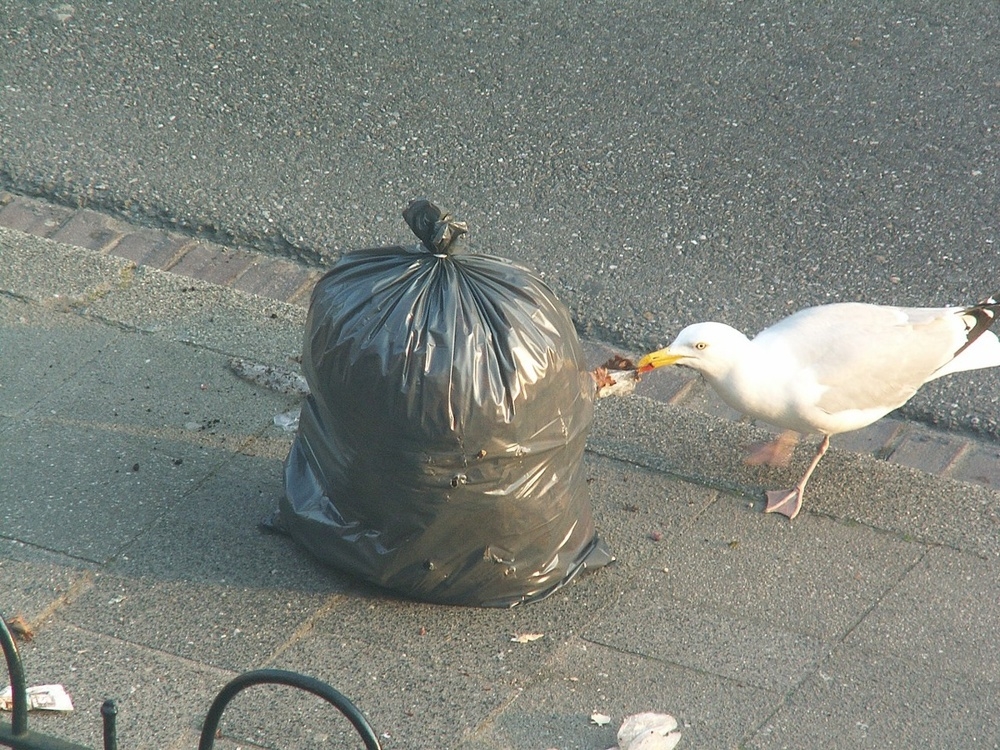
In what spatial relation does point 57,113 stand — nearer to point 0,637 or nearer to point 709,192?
point 709,192

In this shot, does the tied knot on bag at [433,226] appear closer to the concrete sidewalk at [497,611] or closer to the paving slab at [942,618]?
the concrete sidewalk at [497,611]

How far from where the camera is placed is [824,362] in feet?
12.1

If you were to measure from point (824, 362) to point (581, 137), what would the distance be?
245cm

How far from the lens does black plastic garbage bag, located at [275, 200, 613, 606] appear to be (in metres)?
2.77

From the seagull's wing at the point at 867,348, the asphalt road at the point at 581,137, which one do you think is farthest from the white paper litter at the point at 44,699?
the asphalt road at the point at 581,137

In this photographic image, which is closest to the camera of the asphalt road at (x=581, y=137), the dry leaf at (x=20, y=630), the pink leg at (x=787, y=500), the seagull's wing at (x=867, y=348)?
the dry leaf at (x=20, y=630)

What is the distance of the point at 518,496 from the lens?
9.60 ft

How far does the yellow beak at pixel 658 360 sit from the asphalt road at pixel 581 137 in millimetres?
927

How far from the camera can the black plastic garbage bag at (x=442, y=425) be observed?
9.07 feet

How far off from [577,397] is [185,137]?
3.46m

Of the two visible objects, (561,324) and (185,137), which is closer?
(561,324)

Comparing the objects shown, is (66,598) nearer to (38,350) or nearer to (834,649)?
(38,350)

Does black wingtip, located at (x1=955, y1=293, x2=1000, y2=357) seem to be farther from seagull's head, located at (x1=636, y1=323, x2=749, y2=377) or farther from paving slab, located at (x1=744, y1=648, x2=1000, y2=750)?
paving slab, located at (x1=744, y1=648, x2=1000, y2=750)

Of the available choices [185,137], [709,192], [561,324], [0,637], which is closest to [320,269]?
[185,137]
